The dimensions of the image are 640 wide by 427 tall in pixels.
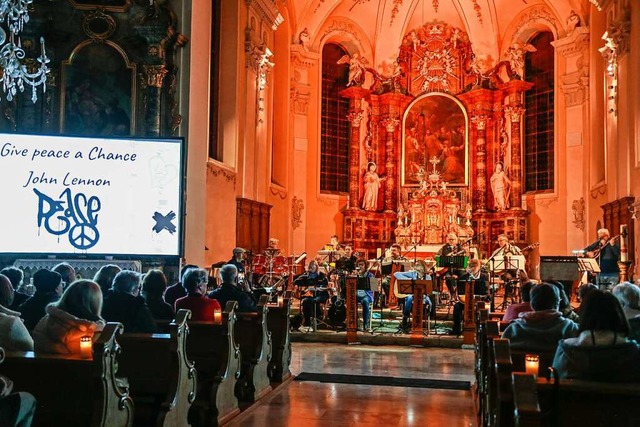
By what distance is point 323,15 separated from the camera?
852 inches

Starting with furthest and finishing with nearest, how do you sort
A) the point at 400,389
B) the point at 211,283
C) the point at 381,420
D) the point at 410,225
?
the point at 410,225, the point at 211,283, the point at 400,389, the point at 381,420

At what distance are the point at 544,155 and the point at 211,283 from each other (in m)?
13.1

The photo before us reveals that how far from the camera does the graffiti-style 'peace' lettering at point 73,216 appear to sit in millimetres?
8656

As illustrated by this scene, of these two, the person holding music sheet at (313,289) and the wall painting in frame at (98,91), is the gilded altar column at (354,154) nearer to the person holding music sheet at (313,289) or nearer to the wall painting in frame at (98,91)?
the person holding music sheet at (313,289)

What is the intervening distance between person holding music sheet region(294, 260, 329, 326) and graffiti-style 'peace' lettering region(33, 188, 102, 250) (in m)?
3.25

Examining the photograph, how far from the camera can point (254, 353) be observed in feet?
22.0

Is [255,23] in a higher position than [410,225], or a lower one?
higher

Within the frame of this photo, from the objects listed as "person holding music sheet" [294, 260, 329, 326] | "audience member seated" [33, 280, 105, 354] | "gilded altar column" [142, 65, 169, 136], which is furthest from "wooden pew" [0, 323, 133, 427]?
"gilded altar column" [142, 65, 169, 136]

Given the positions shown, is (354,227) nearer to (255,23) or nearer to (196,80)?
(255,23)

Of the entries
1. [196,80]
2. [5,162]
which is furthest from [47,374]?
[196,80]

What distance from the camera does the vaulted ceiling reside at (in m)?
21.3

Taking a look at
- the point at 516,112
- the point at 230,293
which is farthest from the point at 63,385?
the point at 516,112

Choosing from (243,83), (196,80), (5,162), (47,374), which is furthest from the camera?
(243,83)

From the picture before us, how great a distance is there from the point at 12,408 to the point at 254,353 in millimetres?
3943
